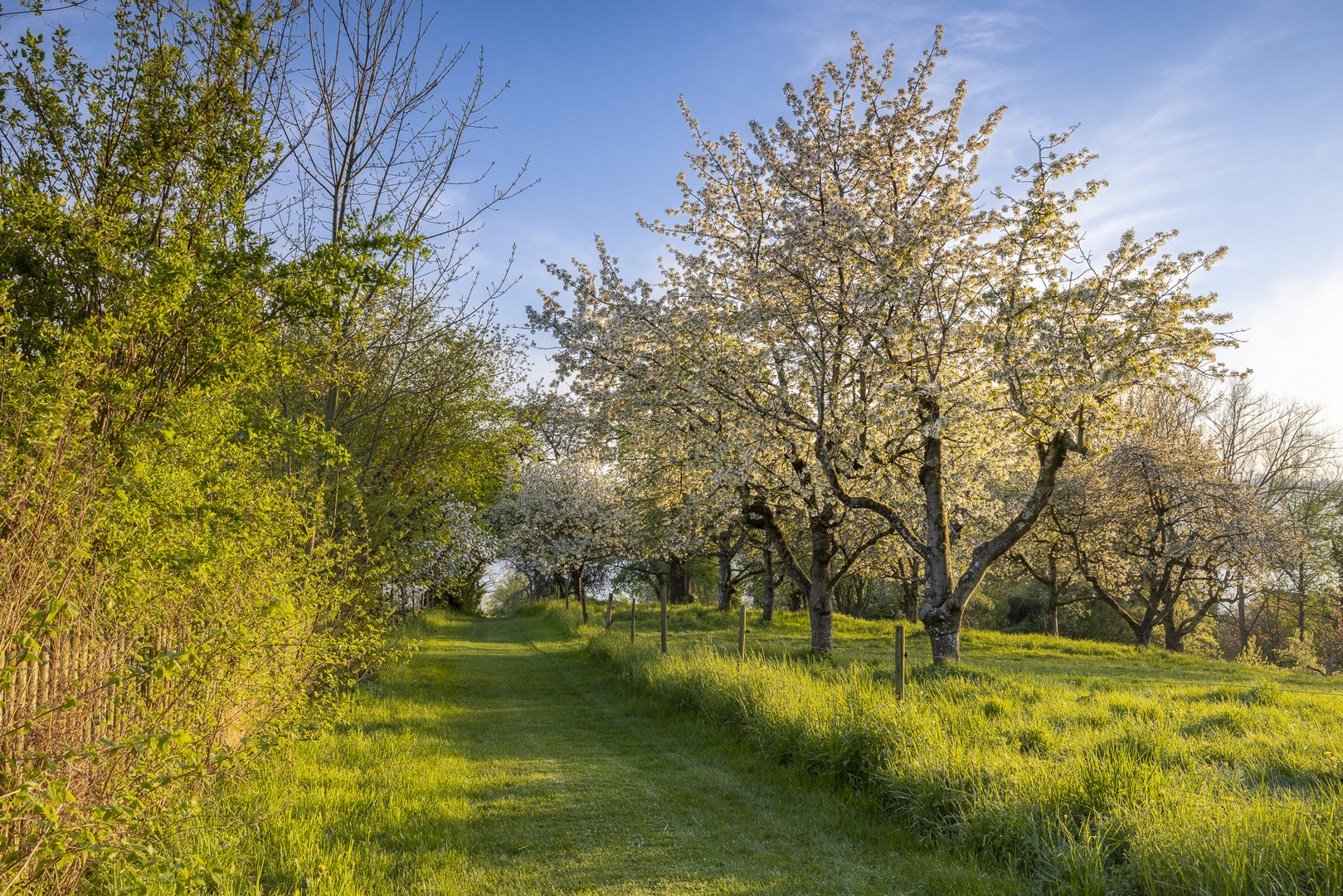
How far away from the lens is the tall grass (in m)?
4.09

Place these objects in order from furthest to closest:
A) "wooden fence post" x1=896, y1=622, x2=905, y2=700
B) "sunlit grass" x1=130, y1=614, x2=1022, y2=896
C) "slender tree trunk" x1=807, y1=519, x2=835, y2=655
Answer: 1. "slender tree trunk" x1=807, y1=519, x2=835, y2=655
2. "wooden fence post" x1=896, y1=622, x2=905, y2=700
3. "sunlit grass" x1=130, y1=614, x2=1022, y2=896

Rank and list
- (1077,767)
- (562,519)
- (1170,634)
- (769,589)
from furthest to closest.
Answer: (562,519) → (1170,634) → (769,589) → (1077,767)

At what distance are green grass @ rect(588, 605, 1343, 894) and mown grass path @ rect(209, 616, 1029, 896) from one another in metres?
0.40

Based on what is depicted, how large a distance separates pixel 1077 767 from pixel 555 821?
4.72 m

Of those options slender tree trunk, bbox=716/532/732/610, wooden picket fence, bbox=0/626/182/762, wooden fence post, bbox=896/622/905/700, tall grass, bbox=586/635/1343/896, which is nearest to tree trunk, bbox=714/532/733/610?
slender tree trunk, bbox=716/532/732/610

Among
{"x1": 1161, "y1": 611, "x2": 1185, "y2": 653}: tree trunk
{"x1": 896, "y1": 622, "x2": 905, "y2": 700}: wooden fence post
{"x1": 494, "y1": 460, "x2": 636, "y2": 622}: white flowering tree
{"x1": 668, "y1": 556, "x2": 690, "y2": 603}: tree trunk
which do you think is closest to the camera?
{"x1": 896, "y1": 622, "x2": 905, "y2": 700}: wooden fence post

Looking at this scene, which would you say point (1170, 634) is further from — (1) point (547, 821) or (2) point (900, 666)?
(1) point (547, 821)

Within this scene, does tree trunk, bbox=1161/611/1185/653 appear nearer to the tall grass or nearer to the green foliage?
the tall grass

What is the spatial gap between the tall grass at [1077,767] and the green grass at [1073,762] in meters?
0.02

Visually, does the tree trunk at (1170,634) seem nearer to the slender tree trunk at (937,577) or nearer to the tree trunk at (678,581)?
the tree trunk at (678,581)

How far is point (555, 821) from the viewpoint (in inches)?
252

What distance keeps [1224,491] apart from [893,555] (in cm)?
1545

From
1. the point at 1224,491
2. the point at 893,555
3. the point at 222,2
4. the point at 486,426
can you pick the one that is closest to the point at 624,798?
the point at 486,426

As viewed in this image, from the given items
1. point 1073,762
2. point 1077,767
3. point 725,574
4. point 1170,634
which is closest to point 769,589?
point 725,574
